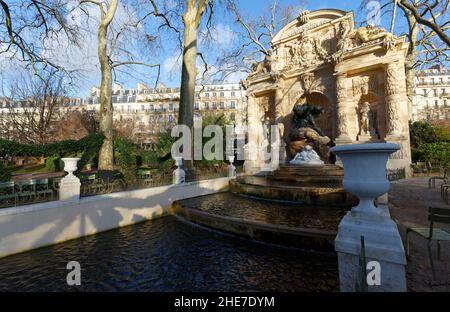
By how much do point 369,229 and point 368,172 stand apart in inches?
23.1

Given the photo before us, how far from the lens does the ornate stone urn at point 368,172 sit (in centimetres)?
229

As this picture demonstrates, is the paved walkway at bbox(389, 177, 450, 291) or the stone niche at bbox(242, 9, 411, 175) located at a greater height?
the stone niche at bbox(242, 9, 411, 175)

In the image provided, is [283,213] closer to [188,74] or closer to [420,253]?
[420,253]

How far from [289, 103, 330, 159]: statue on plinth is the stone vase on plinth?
30.3 ft

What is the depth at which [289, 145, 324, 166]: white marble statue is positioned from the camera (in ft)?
35.0

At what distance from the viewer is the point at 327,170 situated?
907 cm

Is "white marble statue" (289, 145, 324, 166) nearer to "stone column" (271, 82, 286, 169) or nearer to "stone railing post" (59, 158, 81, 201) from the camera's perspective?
"stone column" (271, 82, 286, 169)

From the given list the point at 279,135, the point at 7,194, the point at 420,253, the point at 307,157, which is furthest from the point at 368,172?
the point at 279,135

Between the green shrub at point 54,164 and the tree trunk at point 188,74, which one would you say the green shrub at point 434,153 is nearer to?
the tree trunk at point 188,74

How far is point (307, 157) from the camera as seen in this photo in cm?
1090

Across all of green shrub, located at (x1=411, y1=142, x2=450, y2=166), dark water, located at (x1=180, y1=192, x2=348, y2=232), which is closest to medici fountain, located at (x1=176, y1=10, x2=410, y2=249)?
dark water, located at (x1=180, y1=192, x2=348, y2=232)
